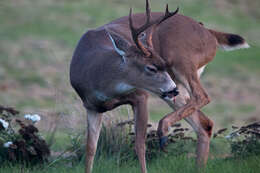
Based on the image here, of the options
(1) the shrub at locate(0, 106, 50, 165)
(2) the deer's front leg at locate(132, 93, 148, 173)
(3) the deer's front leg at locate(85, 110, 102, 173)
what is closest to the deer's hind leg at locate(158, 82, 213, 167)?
(2) the deer's front leg at locate(132, 93, 148, 173)

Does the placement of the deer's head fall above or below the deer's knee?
above

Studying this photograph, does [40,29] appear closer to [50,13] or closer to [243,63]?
[50,13]

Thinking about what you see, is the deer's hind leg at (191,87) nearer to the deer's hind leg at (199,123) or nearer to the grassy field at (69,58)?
the deer's hind leg at (199,123)

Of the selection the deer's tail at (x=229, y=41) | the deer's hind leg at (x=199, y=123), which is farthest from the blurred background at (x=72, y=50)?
the deer's hind leg at (x=199, y=123)

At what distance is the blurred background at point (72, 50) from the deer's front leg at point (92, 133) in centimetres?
564

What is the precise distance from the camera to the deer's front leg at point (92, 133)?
7.24 meters

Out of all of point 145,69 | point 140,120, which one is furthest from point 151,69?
point 140,120

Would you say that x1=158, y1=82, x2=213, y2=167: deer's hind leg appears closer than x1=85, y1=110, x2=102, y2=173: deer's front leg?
No

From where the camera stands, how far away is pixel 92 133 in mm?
7332

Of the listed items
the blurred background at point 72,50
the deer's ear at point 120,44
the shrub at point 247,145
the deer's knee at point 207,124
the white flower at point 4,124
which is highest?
the deer's ear at point 120,44

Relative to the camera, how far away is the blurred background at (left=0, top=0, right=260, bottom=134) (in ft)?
59.4

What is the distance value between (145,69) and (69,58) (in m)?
8.10

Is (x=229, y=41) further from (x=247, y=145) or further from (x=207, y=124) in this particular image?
(x=247, y=145)

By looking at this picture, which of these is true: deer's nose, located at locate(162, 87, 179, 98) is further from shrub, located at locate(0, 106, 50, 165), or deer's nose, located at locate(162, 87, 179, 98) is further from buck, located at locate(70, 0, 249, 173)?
shrub, located at locate(0, 106, 50, 165)
